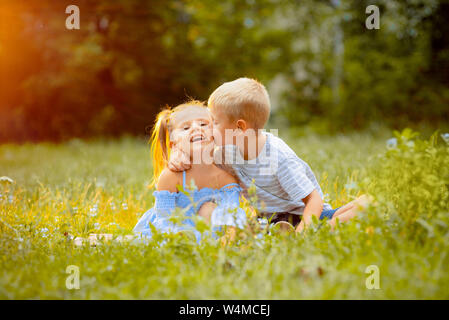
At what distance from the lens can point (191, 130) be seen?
318 centimetres

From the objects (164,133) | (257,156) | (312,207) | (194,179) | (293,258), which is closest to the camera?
(293,258)

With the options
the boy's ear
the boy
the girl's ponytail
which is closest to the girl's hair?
the girl's ponytail

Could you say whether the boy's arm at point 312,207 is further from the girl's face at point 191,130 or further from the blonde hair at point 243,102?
the girl's face at point 191,130

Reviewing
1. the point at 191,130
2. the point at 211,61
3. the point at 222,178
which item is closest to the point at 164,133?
the point at 191,130

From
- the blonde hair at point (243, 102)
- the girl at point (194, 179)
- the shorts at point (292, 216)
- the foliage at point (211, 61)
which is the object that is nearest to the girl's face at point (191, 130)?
the girl at point (194, 179)

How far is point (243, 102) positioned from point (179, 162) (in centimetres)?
60

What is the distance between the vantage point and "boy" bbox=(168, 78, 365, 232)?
309cm

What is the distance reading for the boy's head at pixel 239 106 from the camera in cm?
315

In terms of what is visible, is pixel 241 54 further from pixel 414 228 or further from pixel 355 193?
pixel 414 228

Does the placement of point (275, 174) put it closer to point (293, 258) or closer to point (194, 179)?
point (194, 179)

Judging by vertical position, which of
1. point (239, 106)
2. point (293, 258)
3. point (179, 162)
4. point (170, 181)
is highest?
point (239, 106)

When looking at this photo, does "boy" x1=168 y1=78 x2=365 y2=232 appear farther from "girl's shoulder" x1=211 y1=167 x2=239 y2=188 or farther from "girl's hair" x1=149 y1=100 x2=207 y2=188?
"girl's hair" x1=149 y1=100 x2=207 y2=188

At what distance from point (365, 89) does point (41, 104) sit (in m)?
7.59
